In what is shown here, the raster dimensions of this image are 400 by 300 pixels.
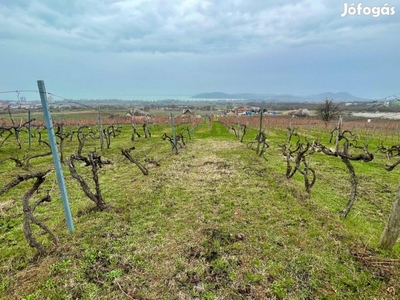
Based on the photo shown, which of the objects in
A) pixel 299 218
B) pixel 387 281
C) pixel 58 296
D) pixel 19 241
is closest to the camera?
pixel 58 296

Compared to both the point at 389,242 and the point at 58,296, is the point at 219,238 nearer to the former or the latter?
the point at 58,296

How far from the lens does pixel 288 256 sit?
3.11m

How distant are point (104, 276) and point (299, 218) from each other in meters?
3.52

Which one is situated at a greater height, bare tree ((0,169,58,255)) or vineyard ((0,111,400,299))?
bare tree ((0,169,58,255))

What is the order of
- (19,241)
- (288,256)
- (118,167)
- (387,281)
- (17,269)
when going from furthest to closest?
(118,167), (19,241), (288,256), (17,269), (387,281)

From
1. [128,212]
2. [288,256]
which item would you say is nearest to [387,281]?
[288,256]

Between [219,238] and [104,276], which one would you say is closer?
[104,276]

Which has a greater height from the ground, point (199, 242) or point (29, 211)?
point (29, 211)

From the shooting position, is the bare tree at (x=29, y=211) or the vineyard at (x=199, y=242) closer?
the vineyard at (x=199, y=242)

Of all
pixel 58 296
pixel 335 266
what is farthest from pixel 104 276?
pixel 335 266

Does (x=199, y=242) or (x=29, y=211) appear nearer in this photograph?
(x=29, y=211)

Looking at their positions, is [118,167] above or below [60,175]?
below

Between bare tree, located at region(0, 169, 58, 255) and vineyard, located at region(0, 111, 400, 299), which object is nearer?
vineyard, located at region(0, 111, 400, 299)

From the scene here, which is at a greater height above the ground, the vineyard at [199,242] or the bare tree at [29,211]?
the bare tree at [29,211]
